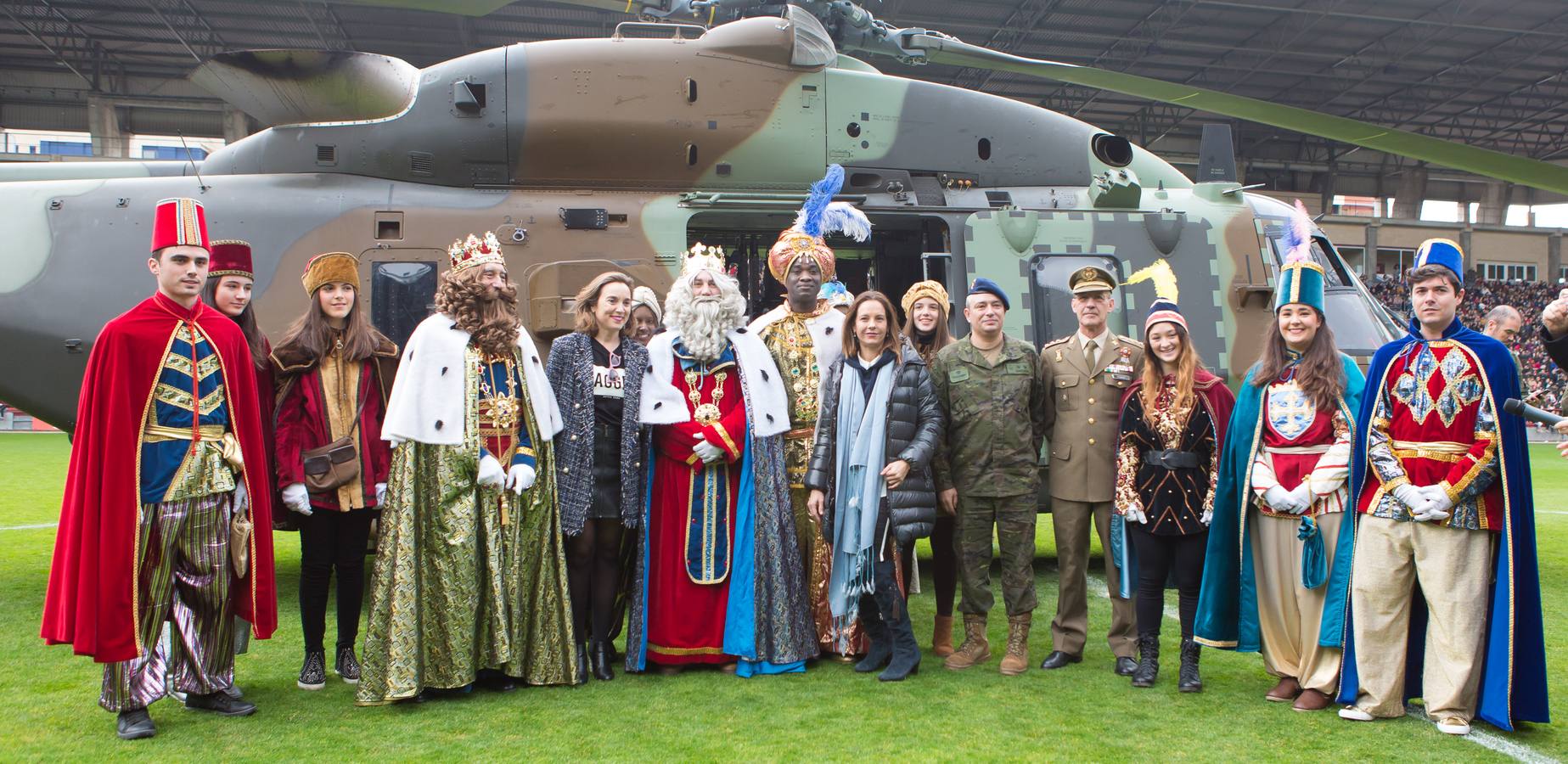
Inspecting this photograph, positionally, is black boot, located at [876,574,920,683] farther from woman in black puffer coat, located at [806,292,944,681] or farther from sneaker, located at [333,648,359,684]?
sneaker, located at [333,648,359,684]

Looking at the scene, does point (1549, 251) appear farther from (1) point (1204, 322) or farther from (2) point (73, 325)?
(2) point (73, 325)

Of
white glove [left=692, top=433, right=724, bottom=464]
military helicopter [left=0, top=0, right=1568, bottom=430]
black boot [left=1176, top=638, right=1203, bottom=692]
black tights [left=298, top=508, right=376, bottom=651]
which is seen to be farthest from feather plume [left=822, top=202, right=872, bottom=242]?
black tights [left=298, top=508, right=376, bottom=651]

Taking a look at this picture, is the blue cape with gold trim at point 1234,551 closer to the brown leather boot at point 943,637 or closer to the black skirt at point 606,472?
the brown leather boot at point 943,637

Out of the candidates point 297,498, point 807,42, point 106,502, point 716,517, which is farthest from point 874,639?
point 807,42

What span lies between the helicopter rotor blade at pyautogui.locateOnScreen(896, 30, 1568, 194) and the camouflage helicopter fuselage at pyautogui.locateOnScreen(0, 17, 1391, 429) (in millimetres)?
426

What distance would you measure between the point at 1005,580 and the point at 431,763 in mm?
2532

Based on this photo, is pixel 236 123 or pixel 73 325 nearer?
pixel 73 325

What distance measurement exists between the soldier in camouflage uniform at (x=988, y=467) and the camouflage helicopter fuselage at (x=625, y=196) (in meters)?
1.83

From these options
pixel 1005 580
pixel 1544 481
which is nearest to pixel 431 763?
pixel 1005 580

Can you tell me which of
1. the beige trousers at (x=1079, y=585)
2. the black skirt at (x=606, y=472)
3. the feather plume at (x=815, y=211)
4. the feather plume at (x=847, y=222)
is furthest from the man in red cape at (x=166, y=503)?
the beige trousers at (x=1079, y=585)

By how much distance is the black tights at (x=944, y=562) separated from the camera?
16.1 ft

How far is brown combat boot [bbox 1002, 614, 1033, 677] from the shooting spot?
15.5 feet

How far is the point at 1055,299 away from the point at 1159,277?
715mm

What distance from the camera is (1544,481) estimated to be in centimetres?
1502
